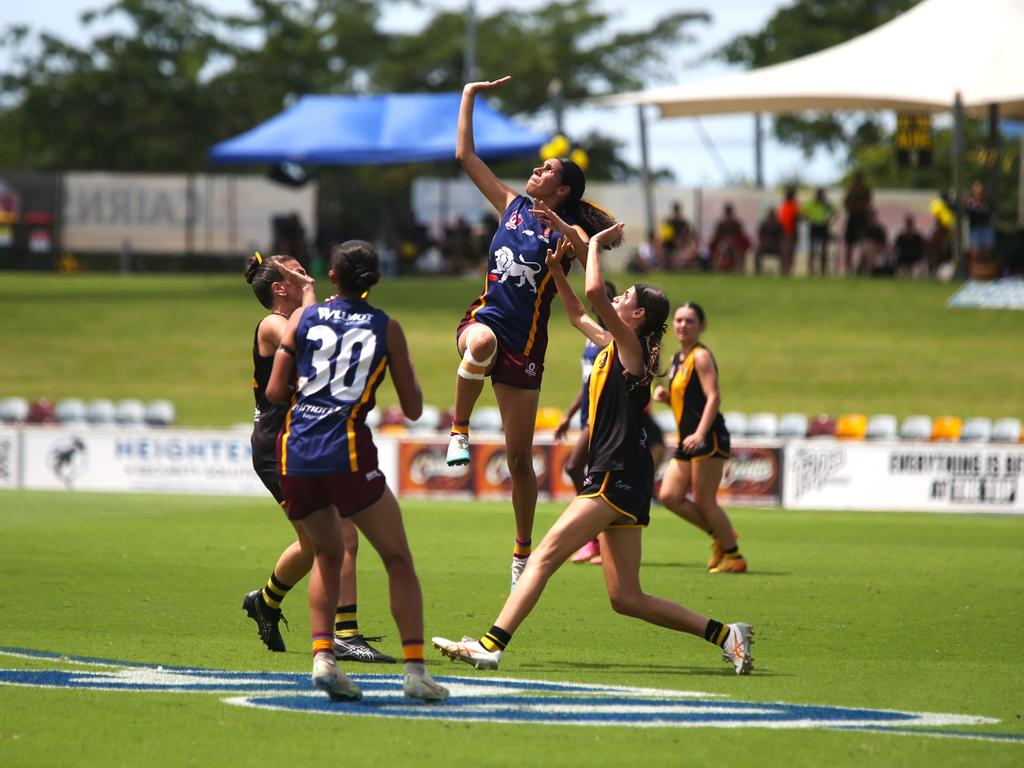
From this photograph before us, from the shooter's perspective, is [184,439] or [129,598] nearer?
[129,598]

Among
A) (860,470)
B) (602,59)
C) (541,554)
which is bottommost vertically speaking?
(860,470)

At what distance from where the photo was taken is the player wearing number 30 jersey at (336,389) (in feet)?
22.2

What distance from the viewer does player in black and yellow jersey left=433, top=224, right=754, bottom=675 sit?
299 inches

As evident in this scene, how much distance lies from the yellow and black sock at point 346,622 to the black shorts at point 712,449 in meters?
4.68

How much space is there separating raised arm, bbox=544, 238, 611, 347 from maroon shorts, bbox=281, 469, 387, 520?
1.71m

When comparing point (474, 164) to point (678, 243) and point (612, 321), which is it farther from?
point (678, 243)

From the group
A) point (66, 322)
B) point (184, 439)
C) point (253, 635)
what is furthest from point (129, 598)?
point (66, 322)

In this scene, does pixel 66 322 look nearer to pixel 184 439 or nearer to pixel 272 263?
pixel 184 439

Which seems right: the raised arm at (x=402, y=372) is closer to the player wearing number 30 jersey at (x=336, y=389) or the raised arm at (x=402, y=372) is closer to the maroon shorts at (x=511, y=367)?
the player wearing number 30 jersey at (x=336, y=389)

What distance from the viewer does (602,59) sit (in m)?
65.6

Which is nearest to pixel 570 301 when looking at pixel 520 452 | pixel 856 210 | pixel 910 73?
pixel 520 452

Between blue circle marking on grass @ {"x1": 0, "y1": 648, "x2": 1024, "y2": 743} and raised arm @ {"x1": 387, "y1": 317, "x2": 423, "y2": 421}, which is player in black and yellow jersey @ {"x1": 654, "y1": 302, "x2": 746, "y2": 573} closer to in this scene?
blue circle marking on grass @ {"x1": 0, "y1": 648, "x2": 1024, "y2": 743}

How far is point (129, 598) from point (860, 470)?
1191cm

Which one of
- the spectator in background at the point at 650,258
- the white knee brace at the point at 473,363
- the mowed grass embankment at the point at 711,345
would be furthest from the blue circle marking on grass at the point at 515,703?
the spectator in background at the point at 650,258
